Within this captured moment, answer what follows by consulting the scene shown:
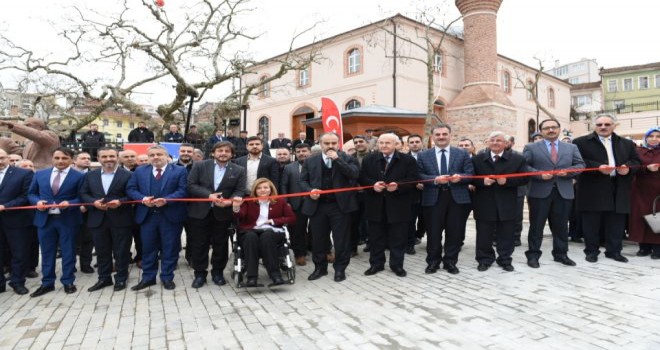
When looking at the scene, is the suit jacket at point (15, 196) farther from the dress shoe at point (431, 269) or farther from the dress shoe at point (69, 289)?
the dress shoe at point (431, 269)

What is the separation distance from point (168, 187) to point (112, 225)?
31.8 inches

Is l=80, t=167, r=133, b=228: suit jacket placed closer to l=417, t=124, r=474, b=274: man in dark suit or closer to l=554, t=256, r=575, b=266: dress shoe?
l=417, t=124, r=474, b=274: man in dark suit

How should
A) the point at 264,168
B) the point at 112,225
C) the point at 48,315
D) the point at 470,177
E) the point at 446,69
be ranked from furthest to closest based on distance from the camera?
1. the point at 446,69
2. the point at 264,168
3. the point at 470,177
4. the point at 112,225
5. the point at 48,315

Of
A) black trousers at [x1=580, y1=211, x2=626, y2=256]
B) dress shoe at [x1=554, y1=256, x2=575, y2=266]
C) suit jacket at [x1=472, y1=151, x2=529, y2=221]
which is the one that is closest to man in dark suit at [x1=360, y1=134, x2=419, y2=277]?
suit jacket at [x1=472, y1=151, x2=529, y2=221]

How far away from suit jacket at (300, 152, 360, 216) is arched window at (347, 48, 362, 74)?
67.5 ft

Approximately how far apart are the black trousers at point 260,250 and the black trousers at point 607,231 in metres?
4.43

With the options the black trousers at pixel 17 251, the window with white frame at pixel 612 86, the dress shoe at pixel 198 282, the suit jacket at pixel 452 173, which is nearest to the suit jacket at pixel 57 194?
the black trousers at pixel 17 251

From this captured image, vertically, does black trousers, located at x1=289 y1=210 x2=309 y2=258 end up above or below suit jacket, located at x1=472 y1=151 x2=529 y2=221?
below

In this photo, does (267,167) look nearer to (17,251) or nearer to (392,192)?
(392,192)

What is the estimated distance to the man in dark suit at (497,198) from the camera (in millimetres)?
5387

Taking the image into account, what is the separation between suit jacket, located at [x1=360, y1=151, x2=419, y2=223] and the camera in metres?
5.33

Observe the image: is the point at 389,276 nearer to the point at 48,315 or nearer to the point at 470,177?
the point at 470,177

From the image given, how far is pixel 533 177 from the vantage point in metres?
5.68

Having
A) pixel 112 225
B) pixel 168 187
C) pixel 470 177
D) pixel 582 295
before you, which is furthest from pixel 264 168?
pixel 582 295
